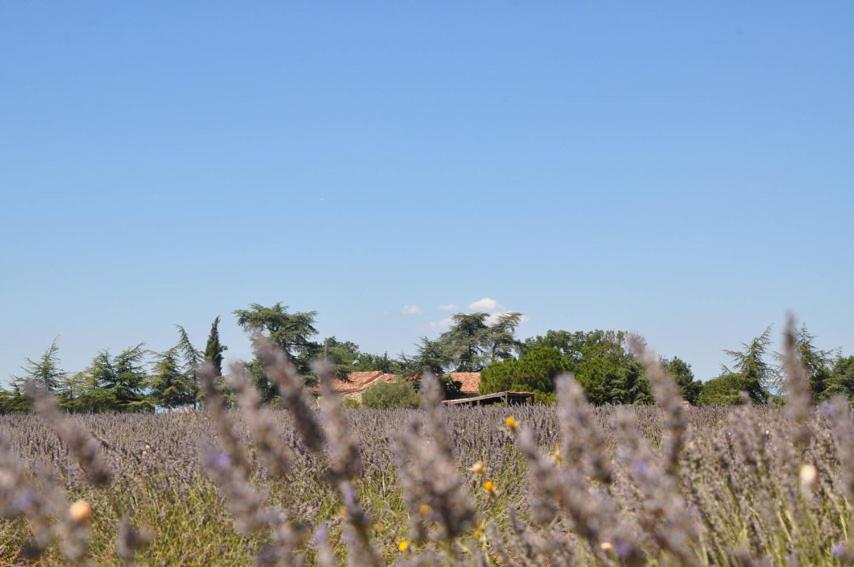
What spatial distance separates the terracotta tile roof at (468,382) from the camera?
3597cm

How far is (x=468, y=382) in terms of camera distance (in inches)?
1465

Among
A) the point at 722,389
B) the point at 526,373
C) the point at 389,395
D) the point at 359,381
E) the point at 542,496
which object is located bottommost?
the point at 542,496

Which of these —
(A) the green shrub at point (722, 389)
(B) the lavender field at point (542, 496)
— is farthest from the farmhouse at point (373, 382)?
(B) the lavender field at point (542, 496)

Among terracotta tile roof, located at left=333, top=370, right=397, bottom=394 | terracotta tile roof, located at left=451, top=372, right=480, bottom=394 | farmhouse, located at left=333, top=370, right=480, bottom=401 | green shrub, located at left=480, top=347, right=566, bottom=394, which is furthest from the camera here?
terracotta tile roof, located at left=333, top=370, right=397, bottom=394

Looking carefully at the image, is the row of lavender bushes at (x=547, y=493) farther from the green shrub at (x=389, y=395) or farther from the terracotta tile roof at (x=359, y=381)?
the terracotta tile roof at (x=359, y=381)

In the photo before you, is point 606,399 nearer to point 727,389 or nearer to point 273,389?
point 727,389

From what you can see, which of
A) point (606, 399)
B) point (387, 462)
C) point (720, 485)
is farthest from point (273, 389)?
point (720, 485)

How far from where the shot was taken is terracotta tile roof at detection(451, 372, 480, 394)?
36.0 metres

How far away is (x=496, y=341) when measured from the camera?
54.3 meters

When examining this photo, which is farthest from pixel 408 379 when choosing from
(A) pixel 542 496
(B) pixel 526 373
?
(A) pixel 542 496

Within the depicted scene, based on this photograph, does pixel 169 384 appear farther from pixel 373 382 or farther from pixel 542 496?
pixel 542 496

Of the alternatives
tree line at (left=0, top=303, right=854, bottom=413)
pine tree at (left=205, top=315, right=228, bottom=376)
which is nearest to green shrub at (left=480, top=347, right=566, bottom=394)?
tree line at (left=0, top=303, right=854, bottom=413)

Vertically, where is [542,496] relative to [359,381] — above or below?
below

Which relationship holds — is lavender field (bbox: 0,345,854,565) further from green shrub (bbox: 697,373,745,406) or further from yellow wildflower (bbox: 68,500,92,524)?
green shrub (bbox: 697,373,745,406)
